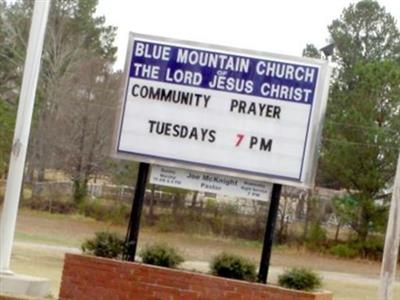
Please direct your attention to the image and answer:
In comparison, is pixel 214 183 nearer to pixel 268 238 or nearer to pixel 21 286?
pixel 268 238

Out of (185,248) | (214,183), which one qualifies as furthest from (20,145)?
(185,248)

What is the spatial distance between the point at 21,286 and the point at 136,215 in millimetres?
2030

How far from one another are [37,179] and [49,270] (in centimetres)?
3088

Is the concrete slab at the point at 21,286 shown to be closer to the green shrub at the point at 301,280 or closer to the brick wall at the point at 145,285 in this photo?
the brick wall at the point at 145,285

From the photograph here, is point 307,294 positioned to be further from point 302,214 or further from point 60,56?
point 60,56

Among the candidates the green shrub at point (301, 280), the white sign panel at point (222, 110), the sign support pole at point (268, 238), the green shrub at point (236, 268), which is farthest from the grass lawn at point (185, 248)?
the green shrub at point (301, 280)

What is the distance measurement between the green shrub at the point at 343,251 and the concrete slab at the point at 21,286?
39.1m

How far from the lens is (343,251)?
54.4 metres

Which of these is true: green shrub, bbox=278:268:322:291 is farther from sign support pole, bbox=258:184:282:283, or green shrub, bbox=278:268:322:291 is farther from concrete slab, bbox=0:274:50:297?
concrete slab, bbox=0:274:50:297

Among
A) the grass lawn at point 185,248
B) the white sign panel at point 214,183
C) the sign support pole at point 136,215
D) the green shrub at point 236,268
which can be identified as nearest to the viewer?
the green shrub at point 236,268

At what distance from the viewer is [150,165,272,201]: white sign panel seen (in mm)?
16125

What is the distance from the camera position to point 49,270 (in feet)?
96.8

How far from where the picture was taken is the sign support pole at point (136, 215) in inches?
647

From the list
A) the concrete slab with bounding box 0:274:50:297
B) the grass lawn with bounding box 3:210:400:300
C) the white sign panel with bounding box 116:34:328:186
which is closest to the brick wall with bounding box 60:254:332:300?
the concrete slab with bounding box 0:274:50:297
